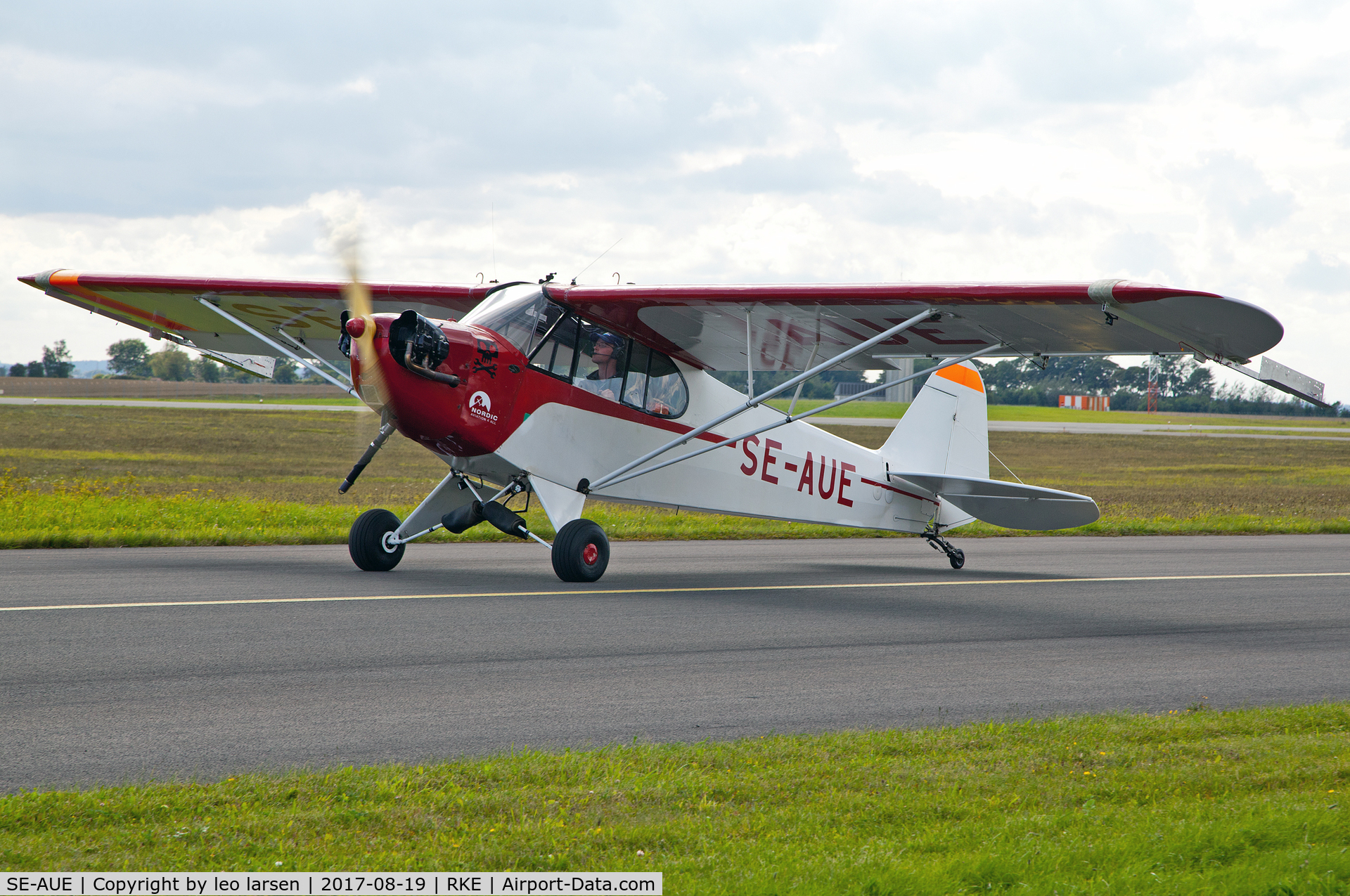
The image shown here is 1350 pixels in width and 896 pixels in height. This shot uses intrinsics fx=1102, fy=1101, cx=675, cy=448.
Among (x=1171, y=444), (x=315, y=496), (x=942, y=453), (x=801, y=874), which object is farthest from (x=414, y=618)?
(x=1171, y=444)

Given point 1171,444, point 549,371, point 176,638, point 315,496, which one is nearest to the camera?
point 176,638

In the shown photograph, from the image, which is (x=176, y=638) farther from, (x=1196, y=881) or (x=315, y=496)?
(x=315, y=496)

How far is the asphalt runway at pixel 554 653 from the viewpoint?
5.36m

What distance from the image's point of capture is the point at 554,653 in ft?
24.3

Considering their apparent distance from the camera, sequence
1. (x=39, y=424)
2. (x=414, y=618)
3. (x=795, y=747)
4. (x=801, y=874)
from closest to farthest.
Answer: (x=801, y=874) < (x=795, y=747) < (x=414, y=618) < (x=39, y=424)

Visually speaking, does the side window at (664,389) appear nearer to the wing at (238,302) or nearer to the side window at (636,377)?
the side window at (636,377)

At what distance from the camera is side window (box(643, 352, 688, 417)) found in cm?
1222

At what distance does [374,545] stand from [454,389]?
2285 millimetres

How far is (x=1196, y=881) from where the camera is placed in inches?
144

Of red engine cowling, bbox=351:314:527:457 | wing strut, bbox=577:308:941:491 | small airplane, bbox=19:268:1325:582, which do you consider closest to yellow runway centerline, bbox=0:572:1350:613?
small airplane, bbox=19:268:1325:582

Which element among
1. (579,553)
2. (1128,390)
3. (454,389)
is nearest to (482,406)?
(454,389)

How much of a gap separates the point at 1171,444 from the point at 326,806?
6090 centimetres

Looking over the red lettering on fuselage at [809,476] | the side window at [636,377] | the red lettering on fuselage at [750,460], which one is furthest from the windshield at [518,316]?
the red lettering on fuselage at [809,476]

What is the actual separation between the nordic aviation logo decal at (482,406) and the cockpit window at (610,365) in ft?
2.54
